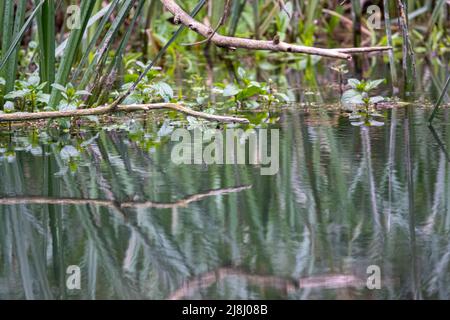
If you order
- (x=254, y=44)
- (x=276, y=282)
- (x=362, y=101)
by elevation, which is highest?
(x=254, y=44)

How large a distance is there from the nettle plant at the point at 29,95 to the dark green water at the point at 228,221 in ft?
0.71

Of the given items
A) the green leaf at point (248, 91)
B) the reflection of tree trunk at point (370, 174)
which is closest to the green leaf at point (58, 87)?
the green leaf at point (248, 91)

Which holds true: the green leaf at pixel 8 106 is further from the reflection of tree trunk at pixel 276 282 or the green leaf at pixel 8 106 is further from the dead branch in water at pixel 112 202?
the reflection of tree trunk at pixel 276 282

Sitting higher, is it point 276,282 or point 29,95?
point 29,95

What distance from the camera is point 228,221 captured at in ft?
5.51

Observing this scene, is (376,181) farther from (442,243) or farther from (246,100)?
(246,100)

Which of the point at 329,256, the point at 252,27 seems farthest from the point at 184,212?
the point at 252,27

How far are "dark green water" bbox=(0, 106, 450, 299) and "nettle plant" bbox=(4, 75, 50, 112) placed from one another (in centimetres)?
22

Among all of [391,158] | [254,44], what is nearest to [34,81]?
[254,44]

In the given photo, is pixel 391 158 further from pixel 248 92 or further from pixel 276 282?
pixel 248 92

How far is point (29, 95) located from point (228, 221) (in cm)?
123

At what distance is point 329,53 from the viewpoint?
78.0 inches
